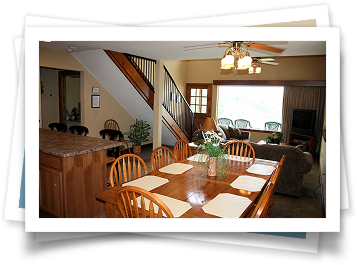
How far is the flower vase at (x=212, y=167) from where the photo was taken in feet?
7.82

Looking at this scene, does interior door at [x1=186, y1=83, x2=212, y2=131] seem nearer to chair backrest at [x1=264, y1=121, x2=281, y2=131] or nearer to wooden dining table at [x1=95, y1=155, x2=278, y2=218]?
chair backrest at [x1=264, y1=121, x2=281, y2=131]

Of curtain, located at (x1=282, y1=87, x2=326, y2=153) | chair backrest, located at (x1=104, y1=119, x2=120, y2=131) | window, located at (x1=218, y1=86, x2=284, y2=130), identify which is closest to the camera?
chair backrest, located at (x1=104, y1=119, x2=120, y2=131)

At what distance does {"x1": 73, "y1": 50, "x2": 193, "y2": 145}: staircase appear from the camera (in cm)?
500

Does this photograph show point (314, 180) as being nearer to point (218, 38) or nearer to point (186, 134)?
point (186, 134)

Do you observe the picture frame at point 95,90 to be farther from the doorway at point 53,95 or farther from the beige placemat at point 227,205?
the beige placemat at point 227,205

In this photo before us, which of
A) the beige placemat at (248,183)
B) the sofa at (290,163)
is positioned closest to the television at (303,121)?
the sofa at (290,163)

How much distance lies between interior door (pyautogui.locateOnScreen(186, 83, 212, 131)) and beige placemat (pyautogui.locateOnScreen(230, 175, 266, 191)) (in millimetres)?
6559

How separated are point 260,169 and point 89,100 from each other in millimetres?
4417

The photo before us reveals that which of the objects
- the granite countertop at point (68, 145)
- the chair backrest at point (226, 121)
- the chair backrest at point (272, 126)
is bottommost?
the granite countertop at point (68, 145)

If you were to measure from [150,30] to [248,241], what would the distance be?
1416 mm

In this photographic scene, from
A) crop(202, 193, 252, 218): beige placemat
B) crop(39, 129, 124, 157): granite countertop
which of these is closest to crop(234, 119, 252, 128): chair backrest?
crop(39, 129, 124, 157): granite countertop

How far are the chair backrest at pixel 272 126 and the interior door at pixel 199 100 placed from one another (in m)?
2.00

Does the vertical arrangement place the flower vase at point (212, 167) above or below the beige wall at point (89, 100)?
below

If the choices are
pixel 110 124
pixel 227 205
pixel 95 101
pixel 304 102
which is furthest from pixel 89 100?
pixel 304 102
